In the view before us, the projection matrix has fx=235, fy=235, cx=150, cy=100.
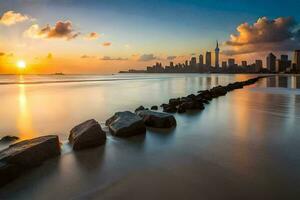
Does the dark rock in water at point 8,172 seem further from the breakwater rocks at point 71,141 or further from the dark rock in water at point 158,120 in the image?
the dark rock in water at point 158,120

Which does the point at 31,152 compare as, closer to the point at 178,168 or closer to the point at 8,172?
the point at 8,172

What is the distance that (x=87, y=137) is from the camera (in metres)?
5.49

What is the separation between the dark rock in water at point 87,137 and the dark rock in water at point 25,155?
1.70 ft

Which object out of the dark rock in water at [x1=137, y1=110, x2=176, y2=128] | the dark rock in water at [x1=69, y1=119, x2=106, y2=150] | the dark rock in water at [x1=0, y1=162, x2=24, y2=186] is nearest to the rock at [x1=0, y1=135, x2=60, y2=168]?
the dark rock in water at [x1=0, y1=162, x2=24, y2=186]

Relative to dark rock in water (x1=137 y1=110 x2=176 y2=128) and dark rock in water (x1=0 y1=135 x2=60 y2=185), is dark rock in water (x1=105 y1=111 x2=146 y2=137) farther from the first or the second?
dark rock in water (x1=0 y1=135 x2=60 y2=185)

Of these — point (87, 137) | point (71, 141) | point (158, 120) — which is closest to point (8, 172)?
point (87, 137)

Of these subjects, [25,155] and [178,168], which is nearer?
[25,155]

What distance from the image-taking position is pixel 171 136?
656 centimetres

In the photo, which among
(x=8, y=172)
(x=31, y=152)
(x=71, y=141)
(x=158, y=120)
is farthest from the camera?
(x=158, y=120)

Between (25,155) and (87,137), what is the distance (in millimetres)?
1522

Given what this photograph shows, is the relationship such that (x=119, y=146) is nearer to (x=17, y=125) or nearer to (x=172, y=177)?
(x=172, y=177)

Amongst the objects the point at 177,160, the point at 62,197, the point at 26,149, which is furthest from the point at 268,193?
the point at 26,149

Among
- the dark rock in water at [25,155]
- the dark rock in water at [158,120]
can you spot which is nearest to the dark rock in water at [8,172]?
the dark rock in water at [25,155]

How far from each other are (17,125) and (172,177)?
688 cm
